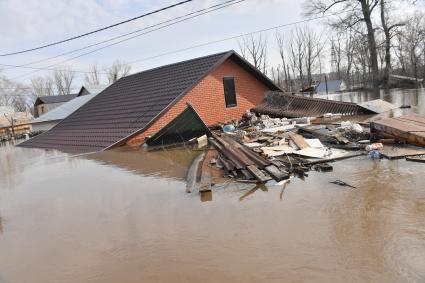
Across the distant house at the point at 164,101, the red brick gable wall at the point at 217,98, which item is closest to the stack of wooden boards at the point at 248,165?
the red brick gable wall at the point at 217,98

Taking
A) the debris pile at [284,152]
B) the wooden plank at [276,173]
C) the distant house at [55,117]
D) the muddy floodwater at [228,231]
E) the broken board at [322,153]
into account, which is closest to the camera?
the muddy floodwater at [228,231]

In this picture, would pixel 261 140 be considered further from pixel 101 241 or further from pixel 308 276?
pixel 308 276

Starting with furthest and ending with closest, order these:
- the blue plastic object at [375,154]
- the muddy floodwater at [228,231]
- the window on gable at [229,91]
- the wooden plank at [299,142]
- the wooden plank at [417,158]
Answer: the window on gable at [229,91] < the wooden plank at [299,142] < the blue plastic object at [375,154] < the wooden plank at [417,158] < the muddy floodwater at [228,231]

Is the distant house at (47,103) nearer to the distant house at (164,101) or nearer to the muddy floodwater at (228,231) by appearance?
the distant house at (164,101)

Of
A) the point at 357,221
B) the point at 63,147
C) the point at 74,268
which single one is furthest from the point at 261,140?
the point at 63,147

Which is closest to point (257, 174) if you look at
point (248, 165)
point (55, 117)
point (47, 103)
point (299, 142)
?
point (248, 165)

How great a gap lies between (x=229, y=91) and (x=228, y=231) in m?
14.0

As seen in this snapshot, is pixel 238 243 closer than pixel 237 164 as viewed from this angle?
Yes

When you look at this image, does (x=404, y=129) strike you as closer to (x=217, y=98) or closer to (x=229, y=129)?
(x=229, y=129)

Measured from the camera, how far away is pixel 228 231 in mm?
5434

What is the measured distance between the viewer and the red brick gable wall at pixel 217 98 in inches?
628

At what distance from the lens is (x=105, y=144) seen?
1602 centimetres

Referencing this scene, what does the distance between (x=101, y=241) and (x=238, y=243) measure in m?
2.13

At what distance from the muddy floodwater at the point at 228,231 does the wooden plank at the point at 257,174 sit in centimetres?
20
